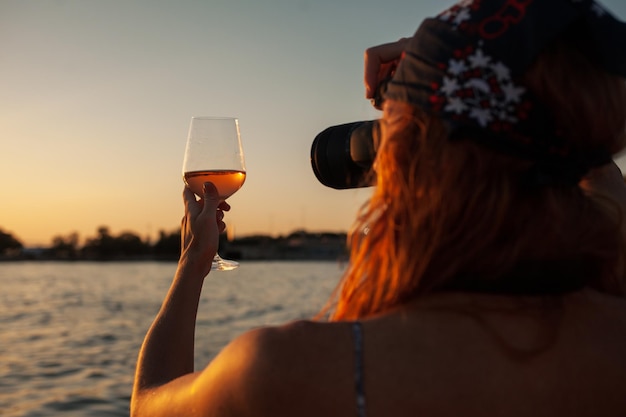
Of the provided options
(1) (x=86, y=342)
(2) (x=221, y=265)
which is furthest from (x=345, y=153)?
(1) (x=86, y=342)

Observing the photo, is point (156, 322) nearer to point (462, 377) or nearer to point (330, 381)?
point (330, 381)

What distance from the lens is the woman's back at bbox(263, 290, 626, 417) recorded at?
1020 millimetres

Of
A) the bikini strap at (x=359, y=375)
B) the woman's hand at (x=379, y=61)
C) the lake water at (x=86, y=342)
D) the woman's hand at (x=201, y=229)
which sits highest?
the woman's hand at (x=379, y=61)

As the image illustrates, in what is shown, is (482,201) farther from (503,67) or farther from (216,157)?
(216,157)

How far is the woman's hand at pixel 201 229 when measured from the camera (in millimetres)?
1640

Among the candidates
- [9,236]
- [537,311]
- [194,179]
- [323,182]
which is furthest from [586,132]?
[9,236]

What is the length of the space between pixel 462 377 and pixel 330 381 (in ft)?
0.62

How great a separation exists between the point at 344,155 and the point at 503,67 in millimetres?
554

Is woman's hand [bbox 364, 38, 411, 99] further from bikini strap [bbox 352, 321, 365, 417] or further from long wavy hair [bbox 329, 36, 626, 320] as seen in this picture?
bikini strap [bbox 352, 321, 365, 417]

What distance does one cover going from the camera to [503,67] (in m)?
1.07

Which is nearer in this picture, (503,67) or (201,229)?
(503,67)

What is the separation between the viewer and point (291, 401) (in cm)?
102

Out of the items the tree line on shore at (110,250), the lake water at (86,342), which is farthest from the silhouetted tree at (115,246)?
the lake water at (86,342)

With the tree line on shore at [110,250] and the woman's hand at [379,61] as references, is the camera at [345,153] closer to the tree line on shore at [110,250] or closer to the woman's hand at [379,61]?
the woman's hand at [379,61]
